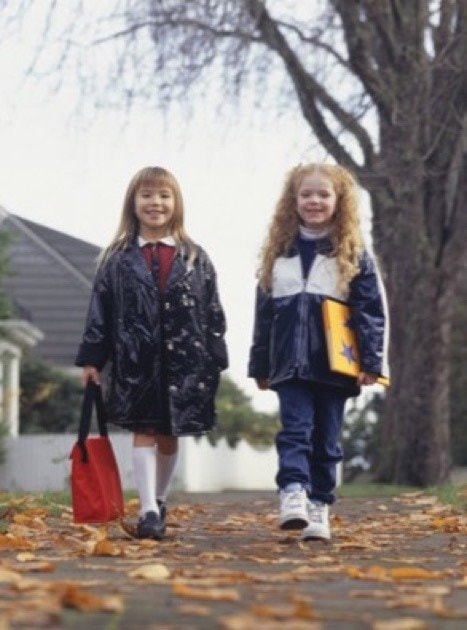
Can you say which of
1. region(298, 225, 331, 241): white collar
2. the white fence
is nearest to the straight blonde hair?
region(298, 225, 331, 241): white collar

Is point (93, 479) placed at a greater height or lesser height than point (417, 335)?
lesser

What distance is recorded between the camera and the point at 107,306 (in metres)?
9.45

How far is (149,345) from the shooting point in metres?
9.33

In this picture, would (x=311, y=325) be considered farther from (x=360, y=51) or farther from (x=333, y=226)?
(x=360, y=51)

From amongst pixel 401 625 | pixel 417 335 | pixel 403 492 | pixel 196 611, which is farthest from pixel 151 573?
pixel 417 335

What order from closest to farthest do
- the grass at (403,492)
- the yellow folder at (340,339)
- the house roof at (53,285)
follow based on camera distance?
the yellow folder at (340,339)
the grass at (403,492)
the house roof at (53,285)

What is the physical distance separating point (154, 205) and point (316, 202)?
0.74 meters

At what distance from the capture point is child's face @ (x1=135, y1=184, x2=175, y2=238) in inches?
372

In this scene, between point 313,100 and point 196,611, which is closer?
point 196,611

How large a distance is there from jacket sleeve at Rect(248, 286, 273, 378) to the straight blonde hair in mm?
380

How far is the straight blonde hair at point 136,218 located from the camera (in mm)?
9508

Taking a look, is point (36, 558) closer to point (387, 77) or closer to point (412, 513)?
point (412, 513)

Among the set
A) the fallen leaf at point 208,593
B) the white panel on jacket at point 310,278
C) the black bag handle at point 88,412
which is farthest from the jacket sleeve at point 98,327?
the fallen leaf at point 208,593

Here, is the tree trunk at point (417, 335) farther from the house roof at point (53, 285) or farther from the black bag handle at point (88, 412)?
the house roof at point (53, 285)
